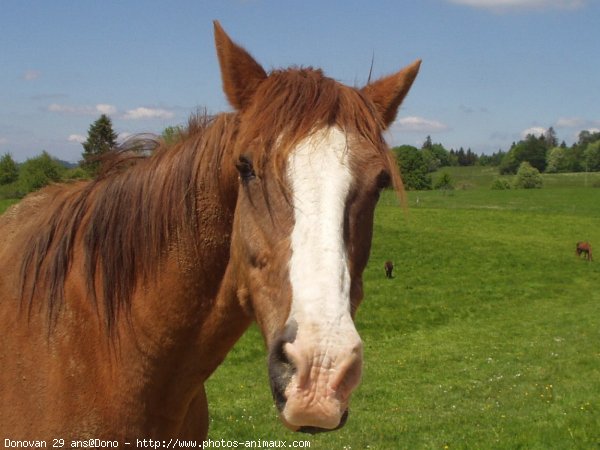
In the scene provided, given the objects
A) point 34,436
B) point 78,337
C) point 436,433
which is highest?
point 78,337

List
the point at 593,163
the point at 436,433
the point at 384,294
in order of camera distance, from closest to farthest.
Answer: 1. the point at 436,433
2. the point at 384,294
3. the point at 593,163

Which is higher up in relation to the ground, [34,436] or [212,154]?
[212,154]

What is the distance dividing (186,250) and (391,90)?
1446mm

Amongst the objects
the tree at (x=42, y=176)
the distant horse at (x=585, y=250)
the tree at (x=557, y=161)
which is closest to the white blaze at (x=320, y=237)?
the tree at (x=42, y=176)

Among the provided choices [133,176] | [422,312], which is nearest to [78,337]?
[133,176]

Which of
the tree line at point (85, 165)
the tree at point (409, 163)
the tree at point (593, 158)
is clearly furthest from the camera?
the tree at point (593, 158)

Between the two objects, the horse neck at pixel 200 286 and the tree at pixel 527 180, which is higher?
the horse neck at pixel 200 286

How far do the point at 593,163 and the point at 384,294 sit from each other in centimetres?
11427

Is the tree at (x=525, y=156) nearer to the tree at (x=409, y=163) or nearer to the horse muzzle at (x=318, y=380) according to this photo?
the tree at (x=409, y=163)

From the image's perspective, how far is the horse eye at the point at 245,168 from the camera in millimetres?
2666

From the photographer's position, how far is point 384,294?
77.8 feet

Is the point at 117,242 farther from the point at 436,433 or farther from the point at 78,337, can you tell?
the point at 436,433

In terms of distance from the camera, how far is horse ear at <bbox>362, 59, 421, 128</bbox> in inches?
126

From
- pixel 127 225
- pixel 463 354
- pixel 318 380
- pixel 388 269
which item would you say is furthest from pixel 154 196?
pixel 388 269
